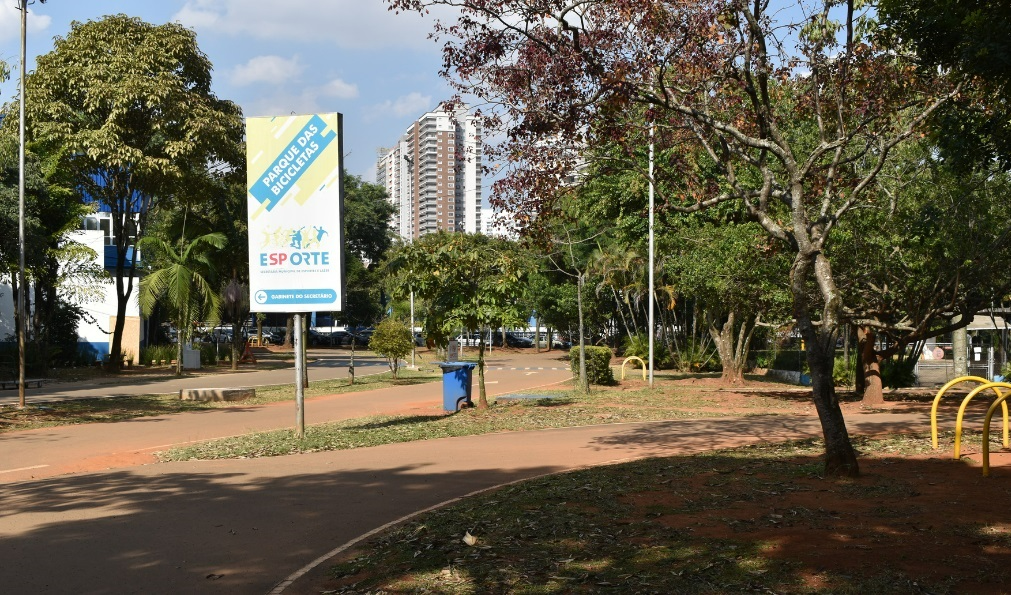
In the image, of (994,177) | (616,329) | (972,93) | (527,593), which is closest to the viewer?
(527,593)

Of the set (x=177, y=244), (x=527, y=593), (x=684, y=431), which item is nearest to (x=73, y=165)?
(x=177, y=244)

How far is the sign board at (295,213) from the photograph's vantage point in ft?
48.2

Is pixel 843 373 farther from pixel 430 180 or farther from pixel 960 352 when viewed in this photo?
pixel 430 180

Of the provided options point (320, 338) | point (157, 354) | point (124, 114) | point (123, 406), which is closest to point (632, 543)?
point (123, 406)

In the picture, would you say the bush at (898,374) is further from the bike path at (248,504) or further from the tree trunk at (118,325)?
the tree trunk at (118,325)

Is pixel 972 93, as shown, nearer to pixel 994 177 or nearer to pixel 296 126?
pixel 994 177

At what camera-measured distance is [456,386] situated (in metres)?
19.4

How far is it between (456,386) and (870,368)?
9323 mm

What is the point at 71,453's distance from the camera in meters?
13.7

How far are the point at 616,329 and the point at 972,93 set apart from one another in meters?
46.5

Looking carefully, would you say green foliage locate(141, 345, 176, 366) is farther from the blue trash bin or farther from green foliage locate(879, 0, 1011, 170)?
green foliage locate(879, 0, 1011, 170)

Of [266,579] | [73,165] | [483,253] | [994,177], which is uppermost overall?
[73,165]

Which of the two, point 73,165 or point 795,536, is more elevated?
point 73,165

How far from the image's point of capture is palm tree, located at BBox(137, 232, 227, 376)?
34.8m
